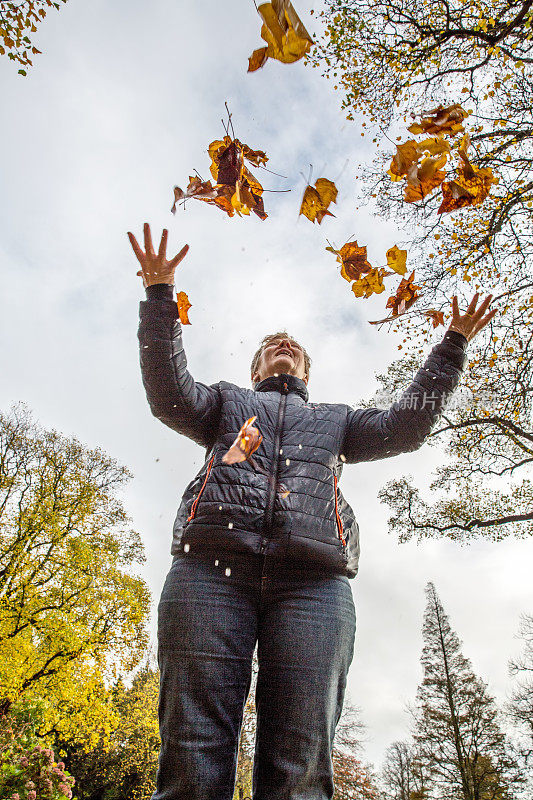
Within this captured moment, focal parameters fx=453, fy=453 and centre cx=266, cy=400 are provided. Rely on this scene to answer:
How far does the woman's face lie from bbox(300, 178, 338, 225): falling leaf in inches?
28.3

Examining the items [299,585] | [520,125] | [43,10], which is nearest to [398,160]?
[299,585]

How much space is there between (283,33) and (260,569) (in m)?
1.82

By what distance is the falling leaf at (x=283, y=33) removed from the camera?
1.52 meters

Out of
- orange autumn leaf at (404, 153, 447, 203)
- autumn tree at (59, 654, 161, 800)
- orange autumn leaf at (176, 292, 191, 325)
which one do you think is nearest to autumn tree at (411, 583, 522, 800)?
autumn tree at (59, 654, 161, 800)

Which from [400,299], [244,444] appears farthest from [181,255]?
[400,299]

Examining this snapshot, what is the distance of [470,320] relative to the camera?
74.9 inches

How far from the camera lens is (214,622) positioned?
1.30 metres

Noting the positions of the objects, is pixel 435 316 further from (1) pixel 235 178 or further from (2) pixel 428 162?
(1) pixel 235 178

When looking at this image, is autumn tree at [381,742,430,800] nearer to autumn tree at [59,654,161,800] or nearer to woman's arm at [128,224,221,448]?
autumn tree at [59,654,161,800]

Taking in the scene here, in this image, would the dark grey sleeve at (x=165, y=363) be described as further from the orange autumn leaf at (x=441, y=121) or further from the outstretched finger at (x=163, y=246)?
the orange autumn leaf at (x=441, y=121)

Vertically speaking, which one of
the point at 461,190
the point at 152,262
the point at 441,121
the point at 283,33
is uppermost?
the point at 441,121

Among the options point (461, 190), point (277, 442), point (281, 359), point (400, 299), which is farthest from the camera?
point (461, 190)

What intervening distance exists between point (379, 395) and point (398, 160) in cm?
648

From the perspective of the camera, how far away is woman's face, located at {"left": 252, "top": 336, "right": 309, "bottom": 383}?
220 centimetres
